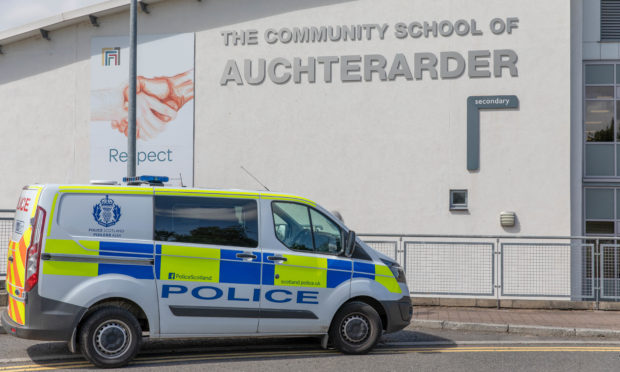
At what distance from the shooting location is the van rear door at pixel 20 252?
7203 mm

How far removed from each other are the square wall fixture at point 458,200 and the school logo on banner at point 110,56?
831 centimetres

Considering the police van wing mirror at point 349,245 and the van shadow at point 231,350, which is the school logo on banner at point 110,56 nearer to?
the van shadow at point 231,350

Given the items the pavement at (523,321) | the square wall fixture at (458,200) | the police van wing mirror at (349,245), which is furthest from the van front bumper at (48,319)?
the square wall fixture at (458,200)

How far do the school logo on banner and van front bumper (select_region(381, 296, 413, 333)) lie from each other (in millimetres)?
10524

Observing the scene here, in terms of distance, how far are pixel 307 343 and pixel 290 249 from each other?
1.67m

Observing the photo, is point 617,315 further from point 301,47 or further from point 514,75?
point 301,47

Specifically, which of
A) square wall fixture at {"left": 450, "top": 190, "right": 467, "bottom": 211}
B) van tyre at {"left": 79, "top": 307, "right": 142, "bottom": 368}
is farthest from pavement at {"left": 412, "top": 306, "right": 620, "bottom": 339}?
van tyre at {"left": 79, "top": 307, "right": 142, "bottom": 368}

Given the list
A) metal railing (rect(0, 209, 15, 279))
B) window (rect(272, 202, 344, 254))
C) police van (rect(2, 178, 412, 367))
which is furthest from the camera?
metal railing (rect(0, 209, 15, 279))

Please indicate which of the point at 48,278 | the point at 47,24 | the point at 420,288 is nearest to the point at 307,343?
the point at 48,278

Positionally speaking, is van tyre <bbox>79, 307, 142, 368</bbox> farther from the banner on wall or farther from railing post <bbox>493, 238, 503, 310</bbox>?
the banner on wall

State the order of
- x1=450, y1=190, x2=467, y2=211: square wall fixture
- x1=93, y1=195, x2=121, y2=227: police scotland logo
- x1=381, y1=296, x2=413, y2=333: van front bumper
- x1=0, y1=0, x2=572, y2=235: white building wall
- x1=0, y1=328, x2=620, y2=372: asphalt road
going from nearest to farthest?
x1=93, y1=195, x2=121, y2=227: police scotland logo → x1=0, y1=328, x2=620, y2=372: asphalt road → x1=381, y1=296, x2=413, y2=333: van front bumper → x1=0, y1=0, x2=572, y2=235: white building wall → x1=450, y1=190, x2=467, y2=211: square wall fixture

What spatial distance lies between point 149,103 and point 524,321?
31.7 ft

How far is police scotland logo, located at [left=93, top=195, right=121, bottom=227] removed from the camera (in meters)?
7.42

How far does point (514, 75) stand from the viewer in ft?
49.4
